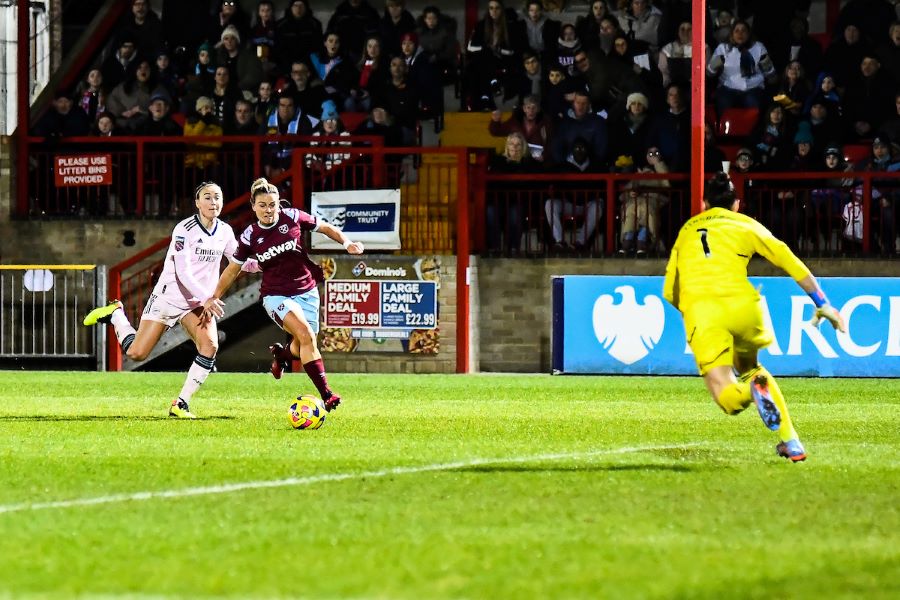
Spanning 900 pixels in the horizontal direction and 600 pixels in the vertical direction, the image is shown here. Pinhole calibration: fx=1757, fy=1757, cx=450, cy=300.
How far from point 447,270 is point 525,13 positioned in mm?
5467

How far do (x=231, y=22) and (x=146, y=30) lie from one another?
54.9 inches

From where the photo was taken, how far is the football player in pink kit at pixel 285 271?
14.0 meters

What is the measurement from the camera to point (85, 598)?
19.2 feet

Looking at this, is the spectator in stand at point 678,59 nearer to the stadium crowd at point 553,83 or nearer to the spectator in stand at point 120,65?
the stadium crowd at point 553,83

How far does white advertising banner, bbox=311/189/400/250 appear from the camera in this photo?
23484mm

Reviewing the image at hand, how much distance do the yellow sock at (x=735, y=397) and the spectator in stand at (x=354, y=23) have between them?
53.9 ft

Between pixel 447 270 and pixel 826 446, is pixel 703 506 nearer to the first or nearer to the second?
pixel 826 446

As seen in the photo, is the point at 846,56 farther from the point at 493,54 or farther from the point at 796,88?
the point at 493,54

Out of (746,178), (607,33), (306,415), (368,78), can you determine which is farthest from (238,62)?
(306,415)

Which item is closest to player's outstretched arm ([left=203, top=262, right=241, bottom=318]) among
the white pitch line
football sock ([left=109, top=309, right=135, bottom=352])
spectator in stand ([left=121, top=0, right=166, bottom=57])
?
football sock ([left=109, top=309, right=135, bottom=352])

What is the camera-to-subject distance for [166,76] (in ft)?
86.1

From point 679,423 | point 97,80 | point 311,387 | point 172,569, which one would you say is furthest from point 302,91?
point 172,569

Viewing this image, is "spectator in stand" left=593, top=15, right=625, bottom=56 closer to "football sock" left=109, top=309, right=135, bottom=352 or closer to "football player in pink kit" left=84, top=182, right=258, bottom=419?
"football sock" left=109, top=309, right=135, bottom=352

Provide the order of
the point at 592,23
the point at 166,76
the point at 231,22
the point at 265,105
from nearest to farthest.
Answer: the point at 265,105
the point at 592,23
the point at 166,76
the point at 231,22
